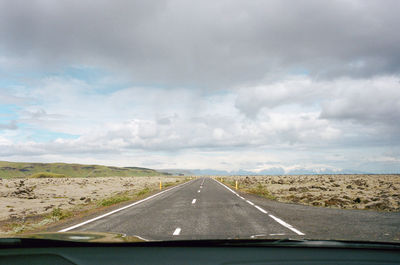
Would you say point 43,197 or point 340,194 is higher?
point 340,194

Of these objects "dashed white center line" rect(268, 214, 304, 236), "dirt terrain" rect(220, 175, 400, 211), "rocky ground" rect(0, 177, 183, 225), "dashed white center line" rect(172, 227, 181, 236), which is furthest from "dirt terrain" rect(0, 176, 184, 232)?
"dirt terrain" rect(220, 175, 400, 211)

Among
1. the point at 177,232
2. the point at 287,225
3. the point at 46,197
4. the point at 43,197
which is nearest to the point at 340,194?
the point at 287,225

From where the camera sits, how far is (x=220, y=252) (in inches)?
134

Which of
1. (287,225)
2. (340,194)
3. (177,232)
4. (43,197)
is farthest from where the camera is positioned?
(43,197)

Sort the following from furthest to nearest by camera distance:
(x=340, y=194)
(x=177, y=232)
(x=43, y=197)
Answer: (x=43, y=197) < (x=340, y=194) < (x=177, y=232)

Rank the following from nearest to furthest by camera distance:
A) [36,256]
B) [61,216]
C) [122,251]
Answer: [36,256] → [122,251] → [61,216]

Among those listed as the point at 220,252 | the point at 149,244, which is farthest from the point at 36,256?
the point at 220,252

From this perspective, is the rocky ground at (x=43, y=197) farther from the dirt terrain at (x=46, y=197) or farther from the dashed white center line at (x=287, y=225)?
the dashed white center line at (x=287, y=225)

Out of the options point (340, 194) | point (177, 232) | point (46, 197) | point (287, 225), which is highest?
point (287, 225)

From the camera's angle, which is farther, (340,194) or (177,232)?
(340,194)

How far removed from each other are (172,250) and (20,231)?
8.23 metres

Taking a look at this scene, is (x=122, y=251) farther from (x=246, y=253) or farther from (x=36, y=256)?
(x=246, y=253)

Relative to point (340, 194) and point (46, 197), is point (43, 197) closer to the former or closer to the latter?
point (46, 197)

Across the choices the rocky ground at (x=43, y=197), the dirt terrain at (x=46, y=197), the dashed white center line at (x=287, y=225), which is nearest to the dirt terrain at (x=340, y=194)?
the dashed white center line at (x=287, y=225)
